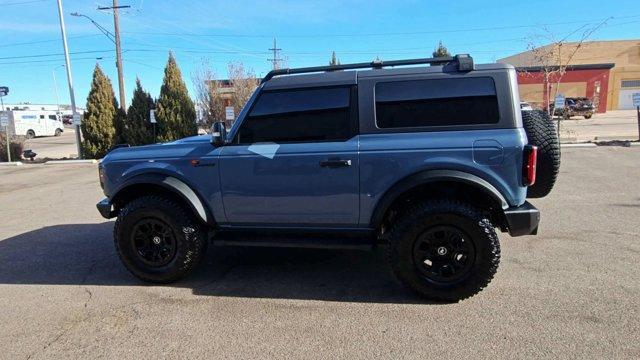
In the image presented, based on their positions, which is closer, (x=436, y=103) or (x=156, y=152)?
(x=436, y=103)

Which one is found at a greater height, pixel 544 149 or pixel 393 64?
pixel 393 64

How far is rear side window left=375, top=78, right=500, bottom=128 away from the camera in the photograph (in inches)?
155

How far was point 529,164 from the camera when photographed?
150 inches

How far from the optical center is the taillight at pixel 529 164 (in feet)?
12.4

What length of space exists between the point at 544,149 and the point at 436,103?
1.08 metres

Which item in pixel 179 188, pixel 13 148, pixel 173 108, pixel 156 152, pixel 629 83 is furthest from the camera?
pixel 629 83

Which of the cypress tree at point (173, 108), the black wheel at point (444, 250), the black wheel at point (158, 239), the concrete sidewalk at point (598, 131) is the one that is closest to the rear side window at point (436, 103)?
the black wheel at point (444, 250)

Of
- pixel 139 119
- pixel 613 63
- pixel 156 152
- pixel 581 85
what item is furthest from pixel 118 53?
pixel 613 63

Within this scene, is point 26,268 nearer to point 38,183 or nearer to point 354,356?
point 354,356

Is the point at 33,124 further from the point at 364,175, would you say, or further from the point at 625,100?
the point at 625,100

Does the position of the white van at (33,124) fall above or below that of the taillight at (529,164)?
below

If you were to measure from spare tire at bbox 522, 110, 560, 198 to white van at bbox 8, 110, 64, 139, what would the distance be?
4864 cm

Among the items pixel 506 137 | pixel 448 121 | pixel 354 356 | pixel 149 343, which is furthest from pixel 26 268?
pixel 506 137

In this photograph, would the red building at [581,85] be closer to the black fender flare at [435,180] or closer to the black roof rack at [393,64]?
the black roof rack at [393,64]
